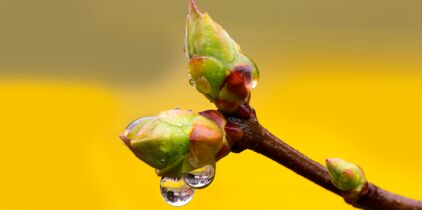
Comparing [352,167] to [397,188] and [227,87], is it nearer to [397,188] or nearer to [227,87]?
[227,87]

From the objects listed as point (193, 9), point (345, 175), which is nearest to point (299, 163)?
point (345, 175)

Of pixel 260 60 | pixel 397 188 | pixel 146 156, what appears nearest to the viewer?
pixel 146 156

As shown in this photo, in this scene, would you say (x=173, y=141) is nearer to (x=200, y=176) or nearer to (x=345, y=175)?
(x=200, y=176)

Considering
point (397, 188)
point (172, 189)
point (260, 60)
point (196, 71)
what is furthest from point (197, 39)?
point (260, 60)

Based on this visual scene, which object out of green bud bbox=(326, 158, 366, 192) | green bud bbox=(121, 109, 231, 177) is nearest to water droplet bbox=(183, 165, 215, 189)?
green bud bbox=(121, 109, 231, 177)

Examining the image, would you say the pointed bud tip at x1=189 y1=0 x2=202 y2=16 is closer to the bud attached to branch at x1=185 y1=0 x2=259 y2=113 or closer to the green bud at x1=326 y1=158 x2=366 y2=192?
the bud attached to branch at x1=185 y1=0 x2=259 y2=113
